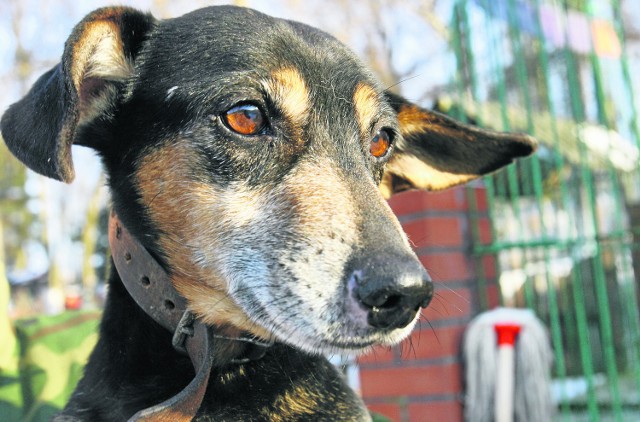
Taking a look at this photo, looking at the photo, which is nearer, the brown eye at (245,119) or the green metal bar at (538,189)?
the brown eye at (245,119)

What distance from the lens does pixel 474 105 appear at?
4.86 meters

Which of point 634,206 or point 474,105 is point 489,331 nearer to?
point 474,105

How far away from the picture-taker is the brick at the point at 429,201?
4.37 metres

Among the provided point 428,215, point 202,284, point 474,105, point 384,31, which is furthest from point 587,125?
point 384,31

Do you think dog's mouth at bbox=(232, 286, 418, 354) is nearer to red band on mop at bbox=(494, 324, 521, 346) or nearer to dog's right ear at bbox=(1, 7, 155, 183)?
dog's right ear at bbox=(1, 7, 155, 183)

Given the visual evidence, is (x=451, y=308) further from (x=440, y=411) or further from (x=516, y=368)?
(x=440, y=411)

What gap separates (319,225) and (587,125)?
365 cm

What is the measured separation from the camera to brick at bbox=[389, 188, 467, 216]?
14.3ft

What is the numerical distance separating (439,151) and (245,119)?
1.08m

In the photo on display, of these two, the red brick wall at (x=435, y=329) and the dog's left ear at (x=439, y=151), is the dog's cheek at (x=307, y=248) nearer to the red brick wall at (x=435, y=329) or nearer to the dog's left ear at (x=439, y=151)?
the dog's left ear at (x=439, y=151)

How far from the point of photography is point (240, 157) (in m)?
2.06

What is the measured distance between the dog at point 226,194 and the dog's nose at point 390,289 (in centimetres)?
3

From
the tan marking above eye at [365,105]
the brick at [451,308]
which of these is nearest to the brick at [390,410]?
the brick at [451,308]

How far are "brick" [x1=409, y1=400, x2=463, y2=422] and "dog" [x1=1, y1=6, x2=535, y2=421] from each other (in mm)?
2138
